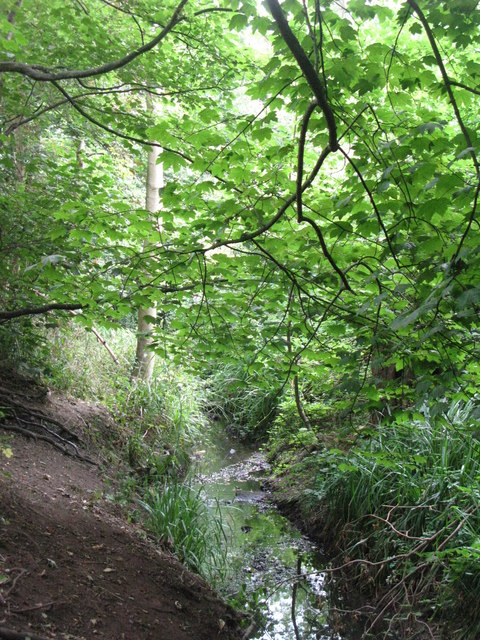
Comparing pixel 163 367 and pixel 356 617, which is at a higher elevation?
pixel 163 367

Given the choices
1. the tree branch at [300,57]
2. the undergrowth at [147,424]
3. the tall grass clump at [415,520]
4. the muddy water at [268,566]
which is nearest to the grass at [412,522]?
the tall grass clump at [415,520]

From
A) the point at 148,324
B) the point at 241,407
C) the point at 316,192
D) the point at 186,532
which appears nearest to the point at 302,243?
the point at 316,192

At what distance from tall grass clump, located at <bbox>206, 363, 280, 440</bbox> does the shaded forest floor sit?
4.70 m

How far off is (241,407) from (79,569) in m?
6.91

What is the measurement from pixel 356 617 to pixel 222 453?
4.74 m

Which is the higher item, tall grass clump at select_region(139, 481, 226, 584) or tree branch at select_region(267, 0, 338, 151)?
tree branch at select_region(267, 0, 338, 151)

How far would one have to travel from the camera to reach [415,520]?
4.31 meters

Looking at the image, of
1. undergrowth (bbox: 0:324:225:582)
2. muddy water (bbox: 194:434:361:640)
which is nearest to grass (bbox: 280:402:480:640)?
muddy water (bbox: 194:434:361:640)

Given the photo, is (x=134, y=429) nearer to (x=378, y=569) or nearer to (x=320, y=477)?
(x=320, y=477)

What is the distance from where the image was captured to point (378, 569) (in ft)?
14.1

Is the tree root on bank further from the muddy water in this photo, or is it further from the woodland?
the muddy water

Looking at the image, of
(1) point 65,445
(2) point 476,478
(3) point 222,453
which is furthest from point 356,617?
(3) point 222,453

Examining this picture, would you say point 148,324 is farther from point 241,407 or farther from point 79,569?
point 79,569

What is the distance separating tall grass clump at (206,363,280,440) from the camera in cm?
945
